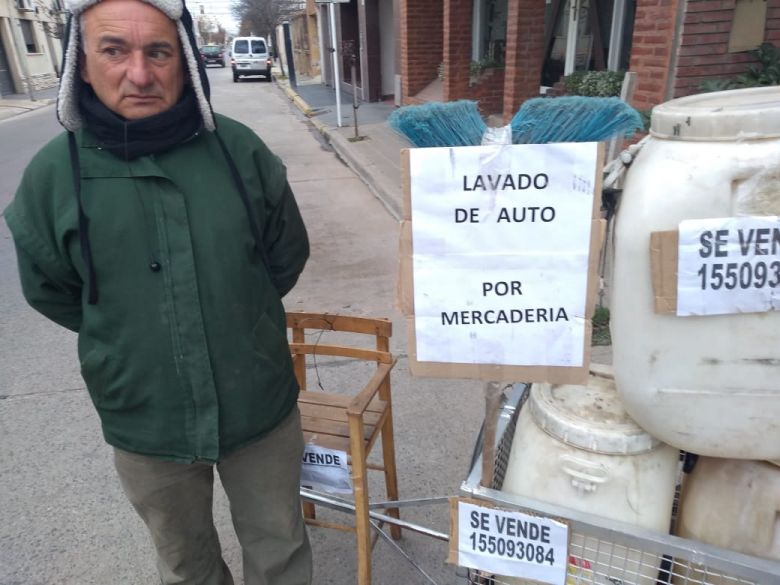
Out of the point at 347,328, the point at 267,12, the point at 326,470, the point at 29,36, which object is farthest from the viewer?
the point at 267,12

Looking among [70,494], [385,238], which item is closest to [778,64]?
[385,238]

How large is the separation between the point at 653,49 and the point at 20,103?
2251 centimetres

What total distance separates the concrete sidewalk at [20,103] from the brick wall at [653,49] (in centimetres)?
1796

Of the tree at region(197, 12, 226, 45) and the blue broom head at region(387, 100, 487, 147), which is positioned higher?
the tree at region(197, 12, 226, 45)

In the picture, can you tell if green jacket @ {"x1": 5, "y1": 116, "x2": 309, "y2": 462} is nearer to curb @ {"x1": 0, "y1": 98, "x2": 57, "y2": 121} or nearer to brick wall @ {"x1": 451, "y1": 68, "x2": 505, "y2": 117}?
brick wall @ {"x1": 451, "y1": 68, "x2": 505, "y2": 117}

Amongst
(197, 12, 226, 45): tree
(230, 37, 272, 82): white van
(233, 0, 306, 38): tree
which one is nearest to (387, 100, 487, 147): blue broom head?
(230, 37, 272, 82): white van

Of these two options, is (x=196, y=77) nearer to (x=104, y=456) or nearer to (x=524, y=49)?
(x=104, y=456)

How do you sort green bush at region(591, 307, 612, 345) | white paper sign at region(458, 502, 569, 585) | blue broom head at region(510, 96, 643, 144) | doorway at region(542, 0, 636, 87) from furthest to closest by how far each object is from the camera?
doorway at region(542, 0, 636, 87), green bush at region(591, 307, 612, 345), white paper sign at region(458, 502, 569, 585), blue broom head at region(510, 96, 643, 144)

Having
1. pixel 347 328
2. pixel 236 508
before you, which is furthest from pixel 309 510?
pixel 347 328

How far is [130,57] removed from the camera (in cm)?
133

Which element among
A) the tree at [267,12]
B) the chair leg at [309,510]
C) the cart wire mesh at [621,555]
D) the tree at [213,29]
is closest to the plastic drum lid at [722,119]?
the cart wire mesh at [621,555]

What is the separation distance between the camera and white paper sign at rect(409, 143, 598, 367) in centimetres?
111

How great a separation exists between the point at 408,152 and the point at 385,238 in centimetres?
452

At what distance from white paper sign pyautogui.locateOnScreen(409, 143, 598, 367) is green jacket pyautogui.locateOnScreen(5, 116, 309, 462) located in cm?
52
